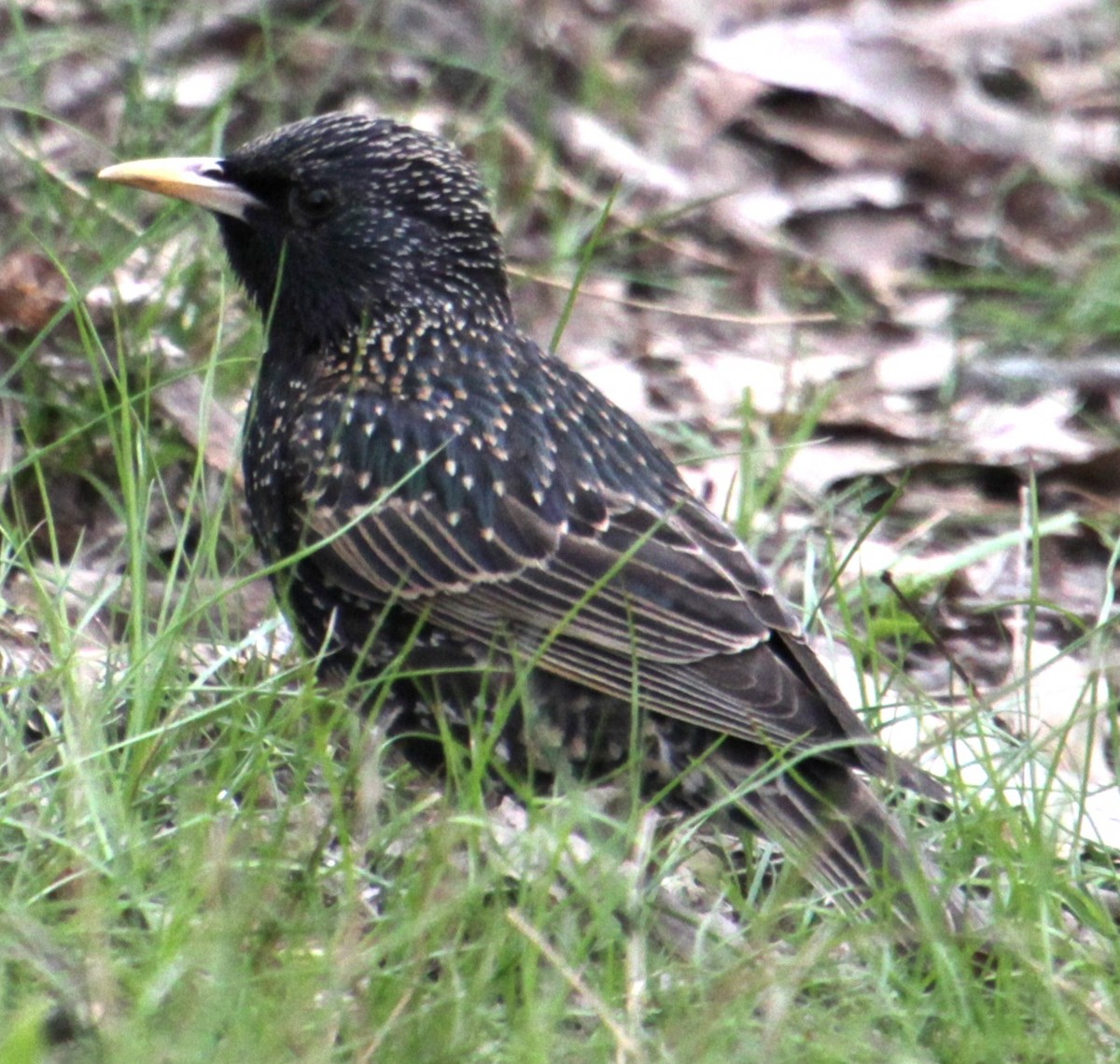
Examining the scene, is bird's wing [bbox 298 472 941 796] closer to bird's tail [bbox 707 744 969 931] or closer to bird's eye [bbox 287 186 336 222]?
bird's tail [bbox 707 744 969 931]

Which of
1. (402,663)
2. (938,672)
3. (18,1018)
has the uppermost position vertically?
(18,1018)

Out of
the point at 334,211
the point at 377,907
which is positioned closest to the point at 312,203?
the point at 334,211

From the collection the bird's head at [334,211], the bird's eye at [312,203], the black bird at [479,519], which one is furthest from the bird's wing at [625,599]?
the bird's eye at [312,203]

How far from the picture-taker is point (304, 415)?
4.29 metres

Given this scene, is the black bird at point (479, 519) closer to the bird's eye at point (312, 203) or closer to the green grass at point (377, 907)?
the bird's eye at point (312, 203)

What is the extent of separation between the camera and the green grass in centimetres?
288

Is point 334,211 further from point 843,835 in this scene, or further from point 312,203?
point 843,835

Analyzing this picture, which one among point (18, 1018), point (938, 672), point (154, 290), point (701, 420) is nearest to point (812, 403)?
point (701, 420)

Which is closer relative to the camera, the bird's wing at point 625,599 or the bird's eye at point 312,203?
the bird's wing at point 625,599

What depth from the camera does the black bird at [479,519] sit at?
12.8 ft

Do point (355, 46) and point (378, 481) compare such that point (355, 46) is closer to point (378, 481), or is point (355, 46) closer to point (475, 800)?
point (378, 481)

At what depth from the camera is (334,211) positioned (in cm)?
455

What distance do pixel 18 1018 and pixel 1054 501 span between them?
3.91 m

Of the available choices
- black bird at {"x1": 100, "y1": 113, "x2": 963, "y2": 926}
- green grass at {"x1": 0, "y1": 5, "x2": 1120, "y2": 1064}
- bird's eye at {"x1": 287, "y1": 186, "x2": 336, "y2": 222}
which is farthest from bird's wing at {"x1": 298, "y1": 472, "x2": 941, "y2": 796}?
bird's eye at {"x1": 287, "y1": 186, "x2": 336, "y2": 222}
